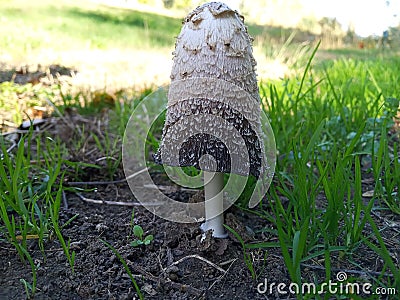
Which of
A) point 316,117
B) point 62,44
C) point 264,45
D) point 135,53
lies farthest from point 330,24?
point 316,117

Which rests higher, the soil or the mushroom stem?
the mushroom stem

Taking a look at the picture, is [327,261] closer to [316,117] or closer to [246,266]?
[246,266]

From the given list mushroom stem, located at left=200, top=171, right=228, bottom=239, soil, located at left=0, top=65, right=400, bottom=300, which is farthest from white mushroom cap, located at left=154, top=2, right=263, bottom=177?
soil, located at left=0, top=65, right=400, bottom=300

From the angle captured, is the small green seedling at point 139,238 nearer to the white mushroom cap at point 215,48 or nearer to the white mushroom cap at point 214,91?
the white mushroom cap at point 214,91

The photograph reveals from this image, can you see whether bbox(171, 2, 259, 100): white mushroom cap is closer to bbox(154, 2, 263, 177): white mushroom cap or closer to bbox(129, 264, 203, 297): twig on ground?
bbox(154, 2, 263, 177): white mushroom cap

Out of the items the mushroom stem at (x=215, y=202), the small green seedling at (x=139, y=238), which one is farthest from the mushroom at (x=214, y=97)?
the small green seedling at (x=139, y=238)

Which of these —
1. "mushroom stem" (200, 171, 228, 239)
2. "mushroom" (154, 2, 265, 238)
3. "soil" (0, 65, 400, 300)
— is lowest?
"soil" (0, 65, 400, 300)
